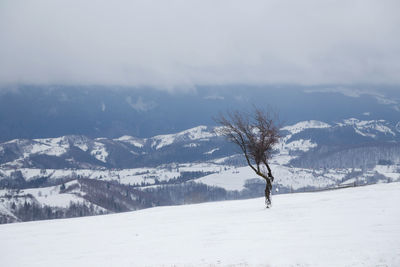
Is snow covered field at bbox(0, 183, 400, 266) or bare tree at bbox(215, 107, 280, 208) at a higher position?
bare tree at bbox(215, 107, 280, 208)

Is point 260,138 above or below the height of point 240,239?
above

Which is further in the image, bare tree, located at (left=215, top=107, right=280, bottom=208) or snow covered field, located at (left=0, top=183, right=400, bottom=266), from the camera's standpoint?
bare tree, located at (left=215, top=107, right=280, bottom=208)

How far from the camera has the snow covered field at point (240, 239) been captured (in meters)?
24.3

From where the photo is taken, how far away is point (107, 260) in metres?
29.1

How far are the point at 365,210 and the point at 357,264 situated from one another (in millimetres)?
15191

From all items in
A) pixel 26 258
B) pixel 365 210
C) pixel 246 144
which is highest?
pixel 246 144

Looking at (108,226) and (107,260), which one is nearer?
(107,260)

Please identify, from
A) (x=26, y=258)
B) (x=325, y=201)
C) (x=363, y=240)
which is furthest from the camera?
(x=325, y=201)

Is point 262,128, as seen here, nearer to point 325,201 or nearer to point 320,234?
point 325,201

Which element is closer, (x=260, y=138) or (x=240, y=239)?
(x=240, y=239)

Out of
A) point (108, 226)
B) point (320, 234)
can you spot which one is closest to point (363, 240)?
point (320, 234)

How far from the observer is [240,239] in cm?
A: 3075

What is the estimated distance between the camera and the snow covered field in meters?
24.3

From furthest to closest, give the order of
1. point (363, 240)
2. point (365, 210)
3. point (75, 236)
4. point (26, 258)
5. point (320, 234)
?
point (75, 236) < point (365, 210) < point (26, 258) < point (320, 234) < point (363, 240)
